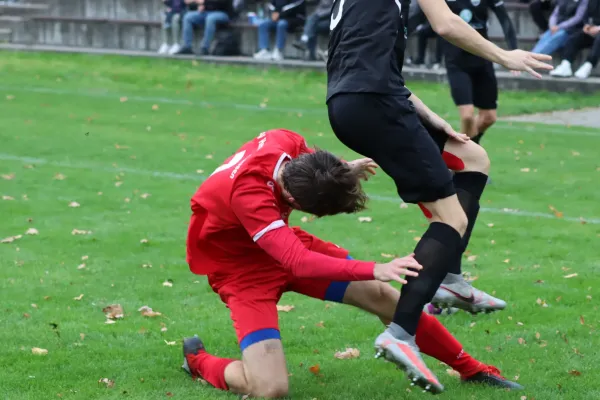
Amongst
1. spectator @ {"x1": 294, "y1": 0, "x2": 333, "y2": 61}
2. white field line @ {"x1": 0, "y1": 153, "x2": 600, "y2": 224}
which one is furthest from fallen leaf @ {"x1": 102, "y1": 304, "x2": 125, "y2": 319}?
spectator @ {"x1": 294, "y1": 0, "x2": 333, "y2": 61}

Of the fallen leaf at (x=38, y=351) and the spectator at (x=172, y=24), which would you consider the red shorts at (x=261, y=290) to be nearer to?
the fallen leaf at (x=38, y=351)

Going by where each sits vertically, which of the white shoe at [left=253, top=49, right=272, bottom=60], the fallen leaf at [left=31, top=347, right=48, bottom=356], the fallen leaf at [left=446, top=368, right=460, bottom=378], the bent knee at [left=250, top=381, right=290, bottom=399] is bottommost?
the white shoe at [left=253, top=49, right=272, bottom=60]

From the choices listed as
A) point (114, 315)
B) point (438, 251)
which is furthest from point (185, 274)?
point (438, 251)

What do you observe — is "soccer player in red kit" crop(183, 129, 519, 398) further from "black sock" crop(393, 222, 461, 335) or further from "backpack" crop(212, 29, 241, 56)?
"backpack" crop(212, 29, 241, 56)

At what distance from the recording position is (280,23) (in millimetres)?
22859

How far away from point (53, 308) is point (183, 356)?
53.5 inches

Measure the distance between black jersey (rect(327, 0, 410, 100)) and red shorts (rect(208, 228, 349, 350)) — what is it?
0.93m

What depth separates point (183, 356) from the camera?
569 centimetres

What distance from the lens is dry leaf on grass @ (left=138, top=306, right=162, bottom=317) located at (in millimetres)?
6569

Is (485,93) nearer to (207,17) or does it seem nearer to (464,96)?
(464,96)

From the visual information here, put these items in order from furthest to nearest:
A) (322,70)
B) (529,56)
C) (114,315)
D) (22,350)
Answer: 1. (322,70)
2. (114,315)
3. (22,350)
4. (529,56)

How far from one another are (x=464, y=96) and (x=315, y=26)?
38.8 ft

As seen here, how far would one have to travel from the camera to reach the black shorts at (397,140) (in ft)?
15.5

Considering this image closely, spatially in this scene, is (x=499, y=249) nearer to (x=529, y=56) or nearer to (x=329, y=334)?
(x=329, y=334)
